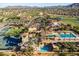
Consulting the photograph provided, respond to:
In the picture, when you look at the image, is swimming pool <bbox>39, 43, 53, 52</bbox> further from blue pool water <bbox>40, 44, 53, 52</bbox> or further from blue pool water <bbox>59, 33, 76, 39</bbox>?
blue pool water <bbox>59, 33, 76, 39</bbox>

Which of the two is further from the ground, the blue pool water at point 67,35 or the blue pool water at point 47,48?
the blue pool water at point 67,35

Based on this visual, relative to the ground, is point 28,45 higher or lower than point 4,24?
lower

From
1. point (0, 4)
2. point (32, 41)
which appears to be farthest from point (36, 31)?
point (0, 4)

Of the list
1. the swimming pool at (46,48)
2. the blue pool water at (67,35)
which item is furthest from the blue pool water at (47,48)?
the blue pool water at (67,35)

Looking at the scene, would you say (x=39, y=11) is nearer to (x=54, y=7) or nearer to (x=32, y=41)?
(x=54, y=7)

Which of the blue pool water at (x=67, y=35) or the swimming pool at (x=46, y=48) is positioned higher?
the blue pool water at (x=67, y=35)

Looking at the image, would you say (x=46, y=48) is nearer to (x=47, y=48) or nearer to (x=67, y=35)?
(x=47, y=48)

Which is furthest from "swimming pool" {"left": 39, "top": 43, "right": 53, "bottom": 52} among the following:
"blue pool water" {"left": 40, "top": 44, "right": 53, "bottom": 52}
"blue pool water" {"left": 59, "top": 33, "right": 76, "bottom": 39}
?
"blue pool water" {"left": 59, "top": 33, "right": 76, "bottom": 39}

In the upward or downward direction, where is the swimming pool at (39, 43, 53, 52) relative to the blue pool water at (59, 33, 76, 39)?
downward

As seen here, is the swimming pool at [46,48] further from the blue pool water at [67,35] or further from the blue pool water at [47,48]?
the blue pool water at [67,35]

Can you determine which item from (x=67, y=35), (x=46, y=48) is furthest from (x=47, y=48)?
(x=67, y=35)

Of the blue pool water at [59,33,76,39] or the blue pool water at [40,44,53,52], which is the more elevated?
the blue pool water at [59,33,76,39]
